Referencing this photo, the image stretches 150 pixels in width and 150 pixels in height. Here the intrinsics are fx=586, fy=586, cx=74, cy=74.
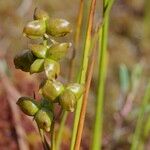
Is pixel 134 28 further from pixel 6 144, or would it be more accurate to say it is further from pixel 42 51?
pixel 42 51

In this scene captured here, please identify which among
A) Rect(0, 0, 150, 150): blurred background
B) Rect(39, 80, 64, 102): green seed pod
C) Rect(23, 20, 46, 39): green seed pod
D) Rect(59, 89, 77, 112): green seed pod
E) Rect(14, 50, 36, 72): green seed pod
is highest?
Rect(23, 20, 46, 39): green seed pod

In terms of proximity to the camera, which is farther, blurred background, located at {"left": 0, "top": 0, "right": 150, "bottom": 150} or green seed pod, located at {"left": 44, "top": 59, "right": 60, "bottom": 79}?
blurred background, located at {"left": 0, "top": 0, "right": 150, "bottom": 150}

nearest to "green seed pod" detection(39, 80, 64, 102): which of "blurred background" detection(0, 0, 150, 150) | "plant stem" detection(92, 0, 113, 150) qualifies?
"plant stem" detection(92, 0, 113, 150)

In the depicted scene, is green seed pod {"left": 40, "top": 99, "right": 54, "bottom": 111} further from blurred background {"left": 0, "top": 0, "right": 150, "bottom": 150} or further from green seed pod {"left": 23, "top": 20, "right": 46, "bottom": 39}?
blurred background {"left": 0, "top": 0, "right": 150, "bottom": 150}

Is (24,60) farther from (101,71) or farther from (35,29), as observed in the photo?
(101,71)

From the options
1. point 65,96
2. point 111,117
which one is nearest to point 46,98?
point 65,96

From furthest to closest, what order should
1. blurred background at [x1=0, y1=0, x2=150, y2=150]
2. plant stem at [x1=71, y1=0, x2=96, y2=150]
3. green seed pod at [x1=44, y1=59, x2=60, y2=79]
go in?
blurred background at [x1=0, y1=0, x2=150, y2=150] < plant stem at [x1=71, y1=0, x2=96, y2=150] < green seed pod at [x1=44, y1=59, x2=60, y2=79]

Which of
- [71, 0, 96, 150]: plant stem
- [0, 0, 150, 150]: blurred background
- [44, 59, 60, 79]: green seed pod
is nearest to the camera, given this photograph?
[44, 59, 60, 79]: green seed pod
